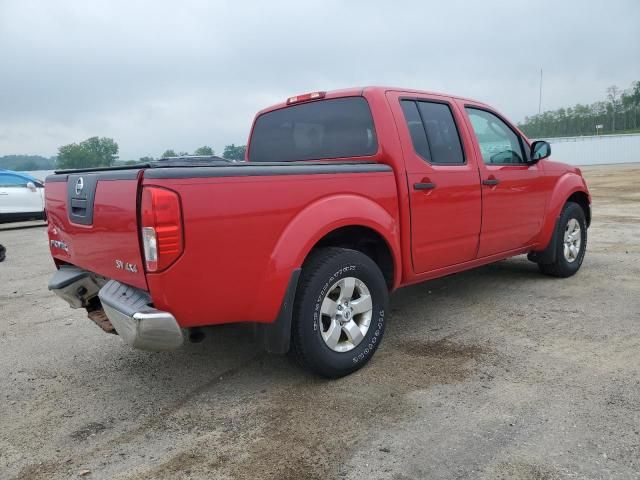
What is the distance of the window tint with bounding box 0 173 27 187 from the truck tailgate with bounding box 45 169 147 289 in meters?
10.7

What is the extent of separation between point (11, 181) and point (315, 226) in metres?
12.3

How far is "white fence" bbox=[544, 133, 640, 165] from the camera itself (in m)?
47.3

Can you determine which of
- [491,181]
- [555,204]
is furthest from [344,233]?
[555,204]

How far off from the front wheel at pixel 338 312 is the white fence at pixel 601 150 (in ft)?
160

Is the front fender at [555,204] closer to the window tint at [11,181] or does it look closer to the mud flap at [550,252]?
the mud flap at [550,252]

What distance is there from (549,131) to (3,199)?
8266 centimetres

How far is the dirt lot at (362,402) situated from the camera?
238 centimetres

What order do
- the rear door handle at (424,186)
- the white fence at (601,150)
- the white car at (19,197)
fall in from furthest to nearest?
the white fence at (601,150)
the white car at (19,197)
the rear door handle at (424,186)

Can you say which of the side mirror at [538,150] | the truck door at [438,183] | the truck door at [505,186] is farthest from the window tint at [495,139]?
the truck door at [438,183]

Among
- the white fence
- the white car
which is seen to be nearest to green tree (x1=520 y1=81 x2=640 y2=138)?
the white fence

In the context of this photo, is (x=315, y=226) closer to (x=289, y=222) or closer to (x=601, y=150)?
(x=289, y=222)

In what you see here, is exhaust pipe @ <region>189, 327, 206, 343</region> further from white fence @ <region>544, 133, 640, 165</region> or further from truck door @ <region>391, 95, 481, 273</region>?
white fence @ <region>544, 133, 640, 165</region>

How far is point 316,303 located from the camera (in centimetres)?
303

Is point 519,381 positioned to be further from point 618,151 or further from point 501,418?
point 618,151
